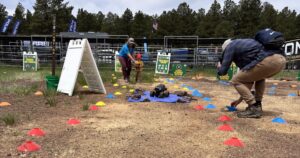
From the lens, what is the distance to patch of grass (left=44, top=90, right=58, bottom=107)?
5.76 meters

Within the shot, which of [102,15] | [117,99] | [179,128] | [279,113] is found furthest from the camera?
[102,15]

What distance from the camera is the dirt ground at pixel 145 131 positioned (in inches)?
130

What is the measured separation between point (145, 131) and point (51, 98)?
9.58ft

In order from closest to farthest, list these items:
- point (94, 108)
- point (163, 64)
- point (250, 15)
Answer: point (94, 108)
point (163, 64)
point (250, 15)

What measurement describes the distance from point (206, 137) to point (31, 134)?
2165 millimetres

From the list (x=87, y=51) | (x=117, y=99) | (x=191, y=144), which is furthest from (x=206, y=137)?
(x=87, y=51)

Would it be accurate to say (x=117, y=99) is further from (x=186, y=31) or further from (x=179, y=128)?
(x=186, y=31)

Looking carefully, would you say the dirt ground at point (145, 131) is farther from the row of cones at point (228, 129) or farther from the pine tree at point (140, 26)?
the pine tree at point (140, 26)

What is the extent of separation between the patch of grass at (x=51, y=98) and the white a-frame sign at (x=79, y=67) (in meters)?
0.28

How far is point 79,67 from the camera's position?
706 centimetres

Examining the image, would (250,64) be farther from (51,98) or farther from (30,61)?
(30,61)

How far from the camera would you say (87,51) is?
282 inches

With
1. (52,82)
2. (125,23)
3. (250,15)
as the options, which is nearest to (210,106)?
(52,82)

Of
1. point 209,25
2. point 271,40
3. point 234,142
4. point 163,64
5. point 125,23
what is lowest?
point 234,142
